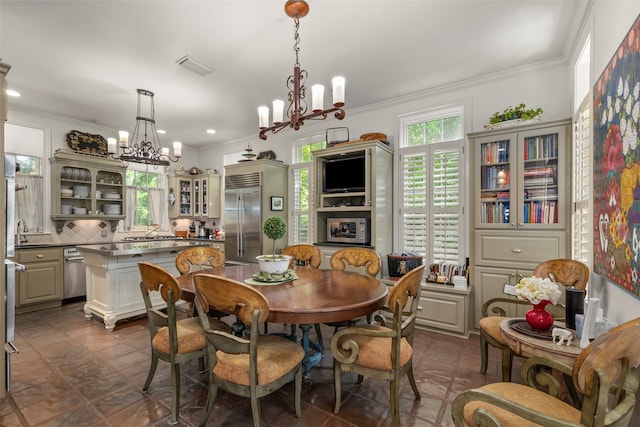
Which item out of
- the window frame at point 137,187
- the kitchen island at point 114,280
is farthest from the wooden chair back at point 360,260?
the window frame at point 137,187

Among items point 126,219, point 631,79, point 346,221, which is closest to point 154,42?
point 346,221

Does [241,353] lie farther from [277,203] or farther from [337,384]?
[277,203]

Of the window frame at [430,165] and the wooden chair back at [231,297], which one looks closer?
the wooden chair back at [231,297]

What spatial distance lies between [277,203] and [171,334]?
3.43m

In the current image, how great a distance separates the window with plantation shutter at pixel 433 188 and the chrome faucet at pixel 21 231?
17.8ft

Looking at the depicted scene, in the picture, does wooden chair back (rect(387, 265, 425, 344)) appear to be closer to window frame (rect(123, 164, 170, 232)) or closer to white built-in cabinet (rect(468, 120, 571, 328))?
white built-in cabinet (rect(468, 120, 571, 328))

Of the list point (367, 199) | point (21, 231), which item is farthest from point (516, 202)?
point (21, 231)

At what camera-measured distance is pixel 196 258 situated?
2875mm

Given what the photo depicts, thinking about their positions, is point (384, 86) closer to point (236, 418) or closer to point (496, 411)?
point (496, 411)

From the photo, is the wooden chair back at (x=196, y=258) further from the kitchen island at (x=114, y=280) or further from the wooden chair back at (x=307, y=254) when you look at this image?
the kitchen island at (x=114, y=280)

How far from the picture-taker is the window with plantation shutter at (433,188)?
12.1ft

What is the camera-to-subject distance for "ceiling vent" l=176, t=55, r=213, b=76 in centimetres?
308

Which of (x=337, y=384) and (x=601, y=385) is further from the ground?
(x=601, y=385)

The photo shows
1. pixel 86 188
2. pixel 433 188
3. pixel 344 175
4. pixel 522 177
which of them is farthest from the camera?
pixel 86 188
